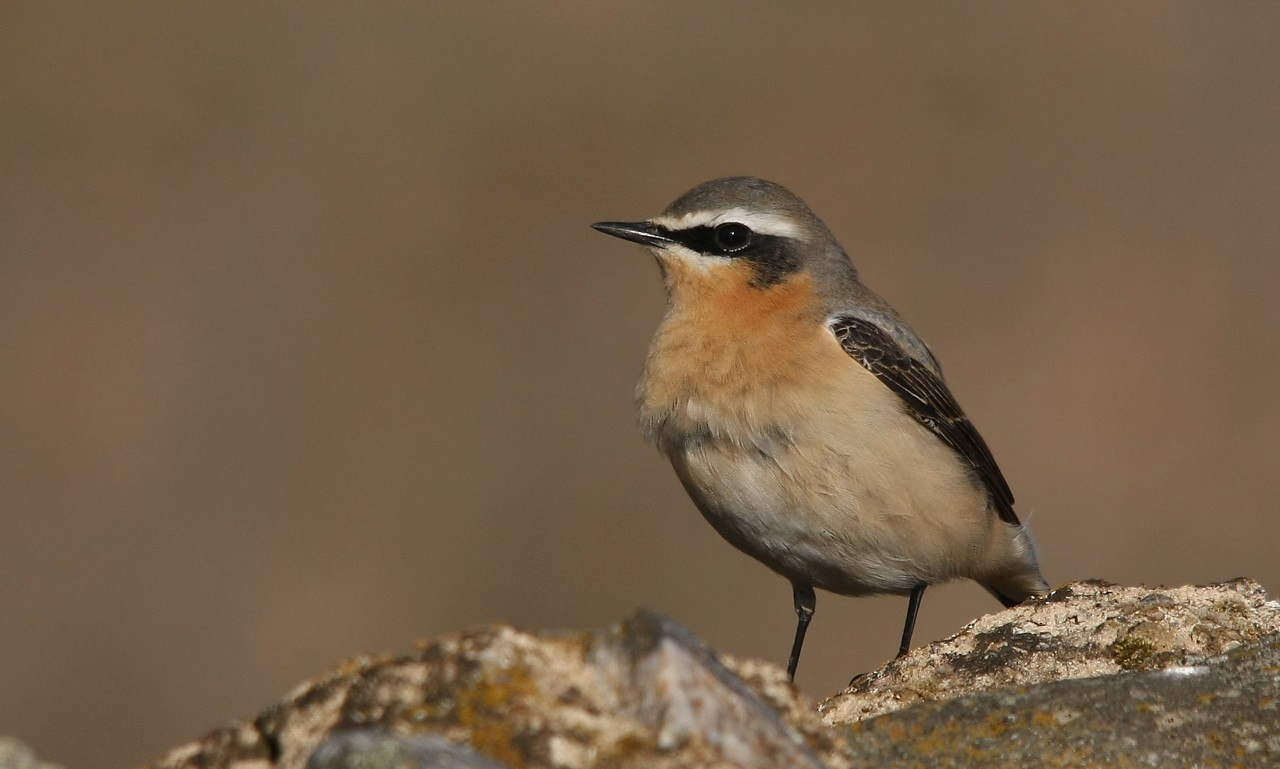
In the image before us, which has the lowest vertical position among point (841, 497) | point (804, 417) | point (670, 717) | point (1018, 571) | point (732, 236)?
point (1018, 571)

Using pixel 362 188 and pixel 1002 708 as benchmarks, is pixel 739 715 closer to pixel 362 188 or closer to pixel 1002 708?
pixel 1002 708

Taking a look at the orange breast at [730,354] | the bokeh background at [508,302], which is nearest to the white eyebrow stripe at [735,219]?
the orange breast at [730,354]

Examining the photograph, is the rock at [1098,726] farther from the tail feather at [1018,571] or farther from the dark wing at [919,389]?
the tail feather at [1018,571]

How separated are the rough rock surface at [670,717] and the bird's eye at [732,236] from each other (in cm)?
484

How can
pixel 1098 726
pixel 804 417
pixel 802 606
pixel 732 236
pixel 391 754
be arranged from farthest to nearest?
1. pixel 802 606
2. pixel 732 236
3. pixel 804 417
4. pixel 1098 726
5. pixel 391 754

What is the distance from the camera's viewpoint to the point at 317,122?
995 inches

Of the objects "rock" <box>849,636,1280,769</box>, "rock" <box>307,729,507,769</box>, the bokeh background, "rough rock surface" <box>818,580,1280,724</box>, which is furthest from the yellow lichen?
the bokeh background

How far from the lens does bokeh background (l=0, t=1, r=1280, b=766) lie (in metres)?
19.6

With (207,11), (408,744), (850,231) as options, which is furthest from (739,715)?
(207,11)

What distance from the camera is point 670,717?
13.3 ft

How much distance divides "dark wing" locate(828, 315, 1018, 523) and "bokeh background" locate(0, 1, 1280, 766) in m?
7.44

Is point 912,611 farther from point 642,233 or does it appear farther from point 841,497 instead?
point 642,233

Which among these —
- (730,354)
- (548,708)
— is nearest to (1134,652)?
(548,708)

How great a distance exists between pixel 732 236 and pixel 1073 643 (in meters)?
4.44
